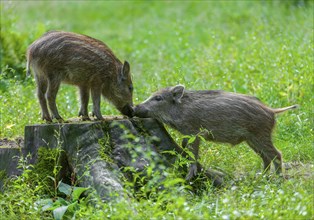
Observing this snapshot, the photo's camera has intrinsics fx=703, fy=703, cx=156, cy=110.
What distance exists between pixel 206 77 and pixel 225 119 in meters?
3.72

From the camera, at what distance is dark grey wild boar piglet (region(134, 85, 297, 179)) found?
7.78 metres

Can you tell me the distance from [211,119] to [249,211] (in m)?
2.13

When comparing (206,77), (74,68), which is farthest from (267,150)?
(206,77)

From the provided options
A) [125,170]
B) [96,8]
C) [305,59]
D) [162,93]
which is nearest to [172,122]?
[162,93]

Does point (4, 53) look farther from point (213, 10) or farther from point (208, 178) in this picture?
point (213, 10)

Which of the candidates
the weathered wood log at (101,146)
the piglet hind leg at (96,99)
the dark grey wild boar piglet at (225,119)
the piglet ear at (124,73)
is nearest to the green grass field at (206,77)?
the dark grey wild boar piglet at (225,119)

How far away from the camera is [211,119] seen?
25.7ft

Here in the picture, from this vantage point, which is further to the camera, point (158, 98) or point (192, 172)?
point (158, 98)

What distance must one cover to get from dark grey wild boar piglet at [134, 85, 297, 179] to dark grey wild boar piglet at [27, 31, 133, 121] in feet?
2.47

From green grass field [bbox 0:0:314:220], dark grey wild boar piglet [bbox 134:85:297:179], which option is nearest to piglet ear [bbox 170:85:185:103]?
dark grey wild boar piglet [bbox 134:85:297:179]

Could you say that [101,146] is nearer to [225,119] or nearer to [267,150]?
[225,119]

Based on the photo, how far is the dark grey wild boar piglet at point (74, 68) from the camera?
7.77m

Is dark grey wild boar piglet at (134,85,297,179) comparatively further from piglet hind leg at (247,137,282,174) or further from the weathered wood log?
the weathered wood log

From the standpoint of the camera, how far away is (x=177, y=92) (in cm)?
802
